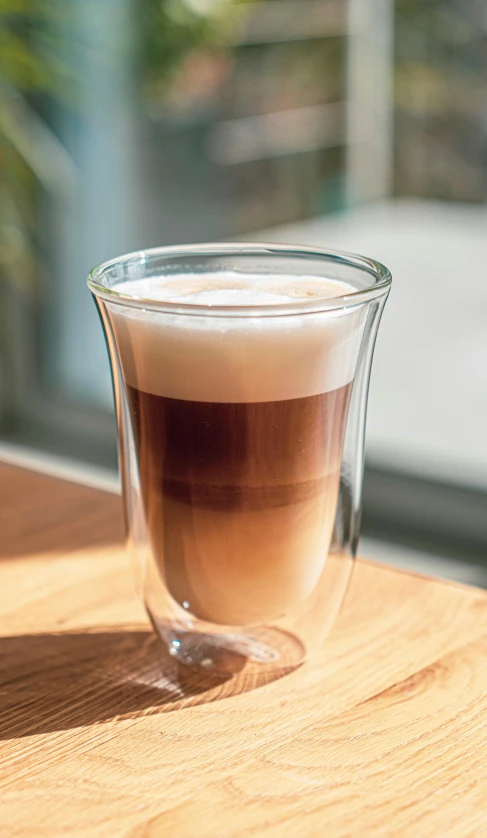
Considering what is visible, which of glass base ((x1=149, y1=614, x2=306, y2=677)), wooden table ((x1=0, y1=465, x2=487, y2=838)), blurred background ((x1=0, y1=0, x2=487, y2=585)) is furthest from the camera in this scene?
blurred background ((x1=0, y1=0, x2=487, y2=585))

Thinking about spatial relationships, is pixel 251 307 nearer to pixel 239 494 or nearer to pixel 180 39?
pixel 239 494

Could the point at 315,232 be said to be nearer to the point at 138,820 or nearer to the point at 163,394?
the point at 163,394

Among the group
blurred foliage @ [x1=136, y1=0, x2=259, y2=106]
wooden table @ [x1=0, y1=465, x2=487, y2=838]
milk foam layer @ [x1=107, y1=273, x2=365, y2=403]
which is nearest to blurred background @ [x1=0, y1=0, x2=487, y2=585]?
blurred foliage @ [x1=136, y1=0, x2=259, y2=106]

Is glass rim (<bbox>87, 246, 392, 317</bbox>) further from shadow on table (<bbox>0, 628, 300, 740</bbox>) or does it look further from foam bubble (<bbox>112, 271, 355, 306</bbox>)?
shadow on table (<bbox>0, 628, 300, 740</bbox>)

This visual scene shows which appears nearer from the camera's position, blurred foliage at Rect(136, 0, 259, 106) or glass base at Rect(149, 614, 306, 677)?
glass base at Rect(149, 614, 306, 677)

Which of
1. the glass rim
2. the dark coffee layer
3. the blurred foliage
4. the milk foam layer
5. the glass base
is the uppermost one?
the blurred foliage

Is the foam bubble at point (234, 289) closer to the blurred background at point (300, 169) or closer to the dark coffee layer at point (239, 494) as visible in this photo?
the dark coffee layer at point (239, 494)

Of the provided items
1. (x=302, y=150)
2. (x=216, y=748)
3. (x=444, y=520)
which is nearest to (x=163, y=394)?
(x=216, y=748)
